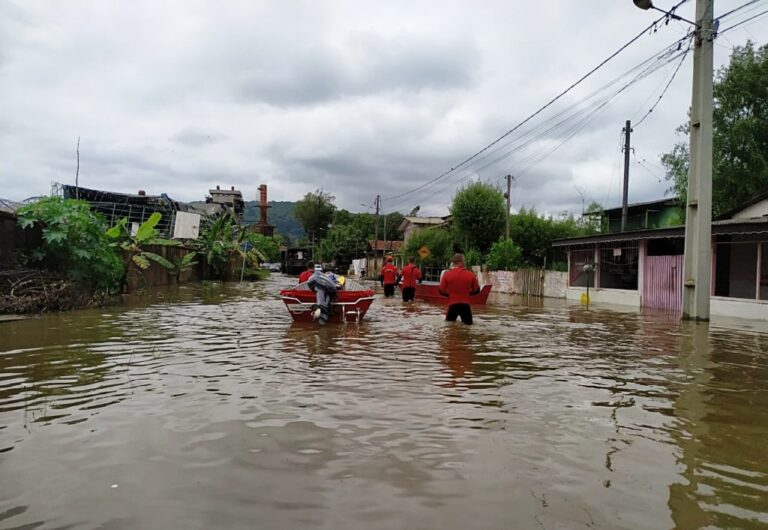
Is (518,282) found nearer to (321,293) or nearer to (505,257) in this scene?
(505,257)

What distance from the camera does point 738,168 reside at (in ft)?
86.8

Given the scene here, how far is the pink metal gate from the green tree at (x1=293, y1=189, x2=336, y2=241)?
7510 cm

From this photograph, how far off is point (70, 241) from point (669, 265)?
20029 mm

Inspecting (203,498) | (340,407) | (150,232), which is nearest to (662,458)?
(340,407)

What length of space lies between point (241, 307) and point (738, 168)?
957 inches

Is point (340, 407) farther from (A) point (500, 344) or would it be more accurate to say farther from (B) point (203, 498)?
(A) point (500, 344)

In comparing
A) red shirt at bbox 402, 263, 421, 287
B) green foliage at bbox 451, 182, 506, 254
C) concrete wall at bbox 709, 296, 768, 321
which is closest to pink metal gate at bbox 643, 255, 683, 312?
concrete wall at bbox 709, 296, 768, 321

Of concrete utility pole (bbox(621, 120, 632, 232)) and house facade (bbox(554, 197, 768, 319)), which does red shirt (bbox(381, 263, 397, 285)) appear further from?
concrete utility pole (bbox(621, 120, 632, 232))

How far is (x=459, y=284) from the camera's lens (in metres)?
11.4

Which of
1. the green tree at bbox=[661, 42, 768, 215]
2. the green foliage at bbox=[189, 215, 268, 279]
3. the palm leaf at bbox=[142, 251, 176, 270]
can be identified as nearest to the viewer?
the palm leaf at bbox=[142, 251, 176, 270]

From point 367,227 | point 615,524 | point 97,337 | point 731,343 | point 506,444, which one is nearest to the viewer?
point 615,524

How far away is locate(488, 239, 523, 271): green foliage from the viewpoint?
33.5 m

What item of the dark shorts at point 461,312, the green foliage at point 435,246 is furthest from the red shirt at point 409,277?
the green foliage at point 435,246

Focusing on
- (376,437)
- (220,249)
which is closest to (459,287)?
(376,437)
